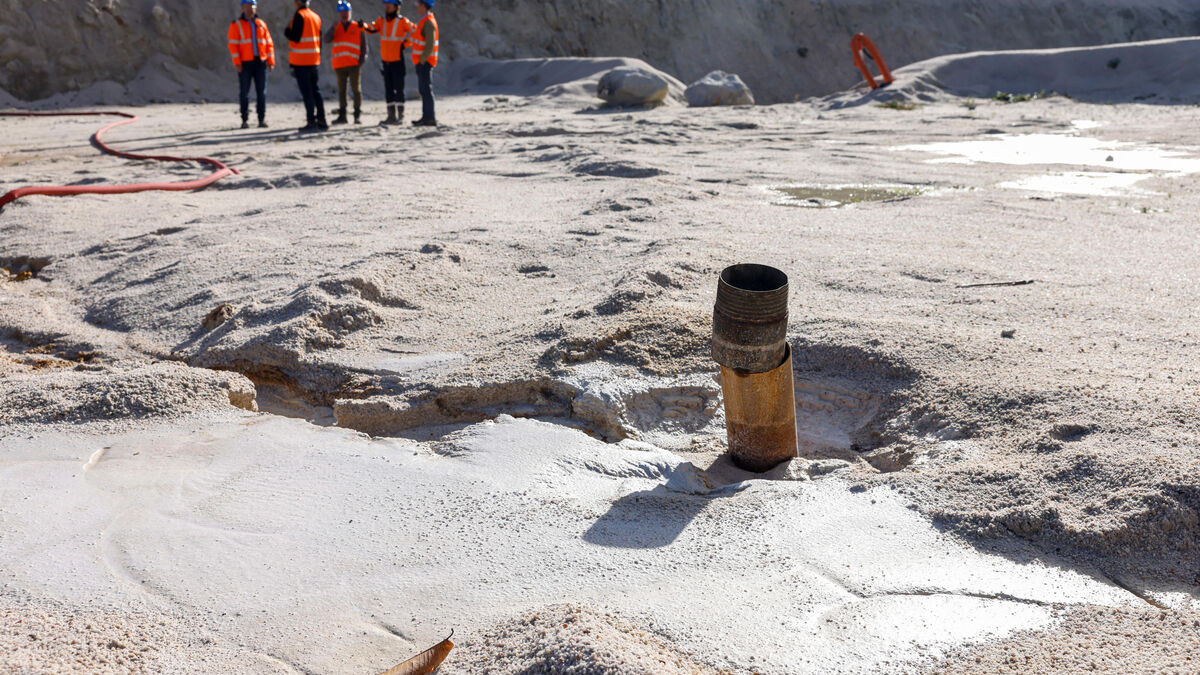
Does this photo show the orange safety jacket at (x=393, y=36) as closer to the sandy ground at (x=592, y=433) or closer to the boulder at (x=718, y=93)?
the boulder at (x=718, y=93)

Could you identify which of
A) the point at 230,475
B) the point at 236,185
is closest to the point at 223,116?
the point at 236,185

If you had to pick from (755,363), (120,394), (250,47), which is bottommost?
(120,394)

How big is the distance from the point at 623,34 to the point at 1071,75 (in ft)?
28.1

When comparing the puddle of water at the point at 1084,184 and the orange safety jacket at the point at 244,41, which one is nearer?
the puddle of water at the point at 1084,184

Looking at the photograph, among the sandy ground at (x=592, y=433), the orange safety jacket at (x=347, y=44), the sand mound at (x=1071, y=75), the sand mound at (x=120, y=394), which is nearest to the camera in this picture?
the sandy ground at (x=592, y=433)

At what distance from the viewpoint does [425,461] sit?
2521mm

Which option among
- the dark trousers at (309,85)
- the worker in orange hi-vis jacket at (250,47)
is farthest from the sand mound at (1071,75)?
the worker in orange hi-vis jacket at (250,47)

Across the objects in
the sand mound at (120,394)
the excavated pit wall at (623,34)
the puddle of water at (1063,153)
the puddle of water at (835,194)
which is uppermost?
the excavated pit wall at (623,34)

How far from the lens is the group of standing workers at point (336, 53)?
31.8ft

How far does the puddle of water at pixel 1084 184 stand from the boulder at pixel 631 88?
6.59 meters

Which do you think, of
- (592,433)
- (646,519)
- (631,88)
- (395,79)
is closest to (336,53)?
(395,79)

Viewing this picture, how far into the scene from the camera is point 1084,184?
6227mm

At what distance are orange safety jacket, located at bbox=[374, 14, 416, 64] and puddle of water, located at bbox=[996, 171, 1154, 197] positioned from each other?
710 centimetres

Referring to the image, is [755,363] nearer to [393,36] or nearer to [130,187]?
[130,187]
